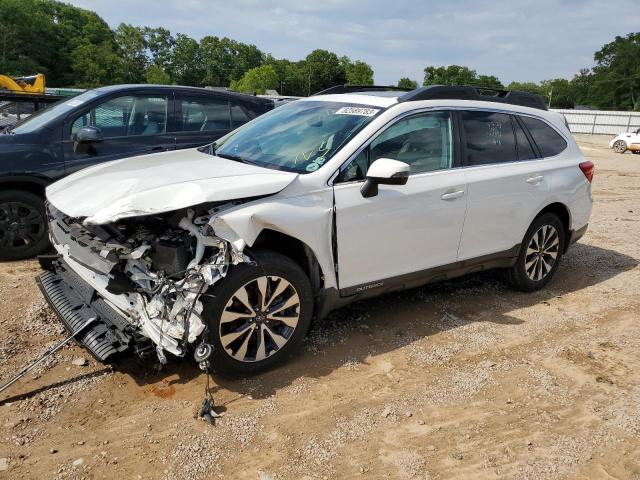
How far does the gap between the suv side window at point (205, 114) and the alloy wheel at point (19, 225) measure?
6.54ft

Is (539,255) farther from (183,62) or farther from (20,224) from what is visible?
(183,62)

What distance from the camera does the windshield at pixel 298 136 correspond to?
381cm

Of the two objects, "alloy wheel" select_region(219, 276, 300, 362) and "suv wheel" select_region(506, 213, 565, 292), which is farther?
"suv wheel" select_region(506, 213, 565, 292)

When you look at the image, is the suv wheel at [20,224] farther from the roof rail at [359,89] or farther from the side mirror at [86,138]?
the roof rail at [359,89]

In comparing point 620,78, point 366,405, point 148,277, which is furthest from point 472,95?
point 620,78

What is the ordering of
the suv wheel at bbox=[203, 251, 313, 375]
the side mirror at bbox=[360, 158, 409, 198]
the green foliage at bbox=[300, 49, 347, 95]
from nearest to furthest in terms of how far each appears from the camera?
the suv wheel at bbox=[203, 251, 313, 375]
the side mirror at bbox=[360, 158, 409, 198]
the green foliage at bbox=[300, 49, 347, 95]

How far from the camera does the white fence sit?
41156 mm

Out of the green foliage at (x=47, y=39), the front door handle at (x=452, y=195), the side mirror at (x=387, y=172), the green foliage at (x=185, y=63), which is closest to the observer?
the side mirror at (x=387, y=172)

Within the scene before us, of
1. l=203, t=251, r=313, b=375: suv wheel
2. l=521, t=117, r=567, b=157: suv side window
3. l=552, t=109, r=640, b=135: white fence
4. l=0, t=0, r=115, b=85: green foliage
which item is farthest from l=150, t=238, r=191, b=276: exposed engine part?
l=0, t=0, r=115, b=85: green foliage

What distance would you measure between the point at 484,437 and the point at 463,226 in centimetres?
184

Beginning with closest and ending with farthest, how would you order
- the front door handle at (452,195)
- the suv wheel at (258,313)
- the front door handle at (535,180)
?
the suv wheel at (258,313) → the front door handle at (452,195) → the front door handle at (535,180)

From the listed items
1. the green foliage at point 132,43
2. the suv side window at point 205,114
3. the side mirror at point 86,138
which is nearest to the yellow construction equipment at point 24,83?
the suv side window at point 205,114

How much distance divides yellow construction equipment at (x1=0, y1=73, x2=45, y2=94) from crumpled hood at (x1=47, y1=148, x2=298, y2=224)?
11167mm

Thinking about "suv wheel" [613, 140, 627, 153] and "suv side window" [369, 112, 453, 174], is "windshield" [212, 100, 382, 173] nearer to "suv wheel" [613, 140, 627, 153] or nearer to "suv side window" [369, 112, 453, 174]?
"suv side window" [369, 112, 453, 174]
